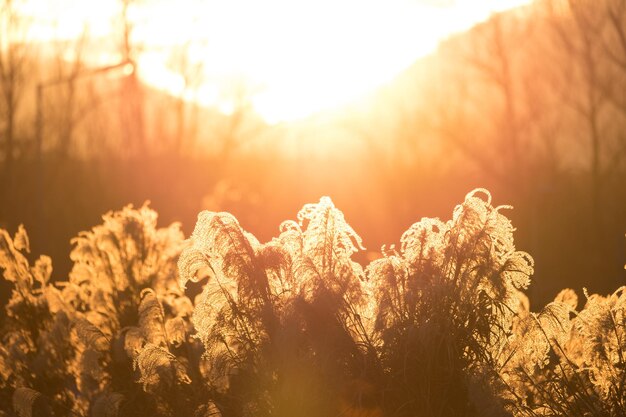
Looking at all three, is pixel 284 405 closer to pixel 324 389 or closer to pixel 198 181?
pixel 324 389

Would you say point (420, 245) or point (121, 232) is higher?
point (420, 245)

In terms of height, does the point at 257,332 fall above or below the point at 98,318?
above

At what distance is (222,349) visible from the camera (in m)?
8.22

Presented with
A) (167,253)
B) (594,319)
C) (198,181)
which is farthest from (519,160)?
(594,319)

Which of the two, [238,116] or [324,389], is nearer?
[324,389]

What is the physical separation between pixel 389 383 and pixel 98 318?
15.3 feet

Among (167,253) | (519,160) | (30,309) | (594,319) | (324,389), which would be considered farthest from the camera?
(519,160)

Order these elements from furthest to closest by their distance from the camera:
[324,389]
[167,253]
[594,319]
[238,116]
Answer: [238,116] → [167,253] → [594,319] → [324,389]

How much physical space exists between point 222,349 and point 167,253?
14.4ft

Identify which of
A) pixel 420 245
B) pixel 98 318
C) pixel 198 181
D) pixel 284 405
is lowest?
pixel 198 181

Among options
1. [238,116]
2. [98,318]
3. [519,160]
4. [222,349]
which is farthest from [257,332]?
[238,116]

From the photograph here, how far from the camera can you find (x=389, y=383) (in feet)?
26.4

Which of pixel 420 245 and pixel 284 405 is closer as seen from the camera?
pixel 284 405

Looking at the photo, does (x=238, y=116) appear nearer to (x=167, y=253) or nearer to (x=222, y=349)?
(x=167, y=253)
